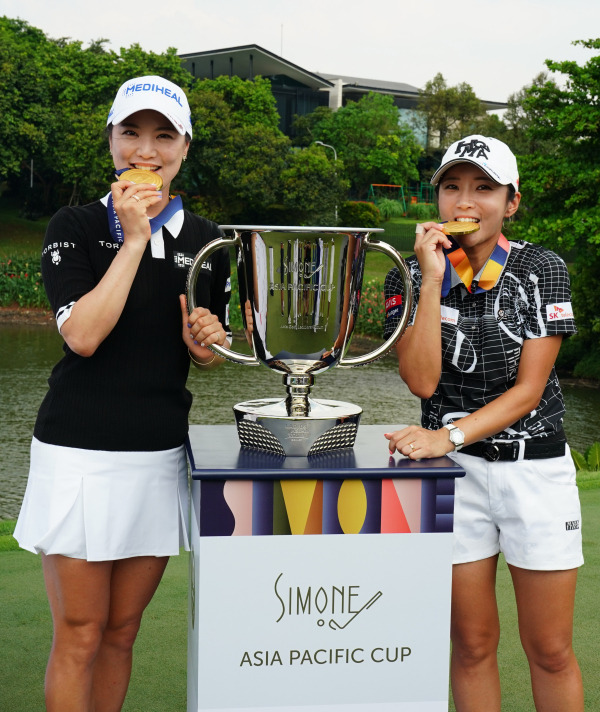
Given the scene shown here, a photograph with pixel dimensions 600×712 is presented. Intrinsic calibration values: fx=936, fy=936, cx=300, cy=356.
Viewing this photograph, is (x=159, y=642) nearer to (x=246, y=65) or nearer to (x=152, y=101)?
(x=152, y=101)

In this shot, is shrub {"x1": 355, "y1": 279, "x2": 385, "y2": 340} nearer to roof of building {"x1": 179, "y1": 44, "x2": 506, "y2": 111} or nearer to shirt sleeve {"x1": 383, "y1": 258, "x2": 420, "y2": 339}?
shirt sleeve {"x1": 383, "y1": 258, "x2": 420, "y2": 339}

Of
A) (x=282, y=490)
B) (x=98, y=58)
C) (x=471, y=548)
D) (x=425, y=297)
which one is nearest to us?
(x=282, y=490)

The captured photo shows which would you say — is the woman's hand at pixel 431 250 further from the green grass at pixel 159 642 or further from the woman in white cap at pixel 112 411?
the green grass at pixel 159 642

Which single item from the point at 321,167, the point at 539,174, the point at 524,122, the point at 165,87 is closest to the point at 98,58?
the point at 321,167

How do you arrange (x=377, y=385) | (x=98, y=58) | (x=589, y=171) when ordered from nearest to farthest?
(x=377, y=385), (x=589, y=171), (x=98, y=58)

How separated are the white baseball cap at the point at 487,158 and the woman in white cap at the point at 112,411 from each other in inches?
24.2

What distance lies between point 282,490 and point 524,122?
3900cm

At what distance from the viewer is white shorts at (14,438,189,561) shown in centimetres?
204

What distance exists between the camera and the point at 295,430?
1960 millimetres

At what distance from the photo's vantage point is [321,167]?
38688 mm

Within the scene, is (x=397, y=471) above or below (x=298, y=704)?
above

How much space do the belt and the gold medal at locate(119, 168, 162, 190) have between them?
0.94 m

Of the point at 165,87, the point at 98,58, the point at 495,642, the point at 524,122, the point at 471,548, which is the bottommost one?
the point at 495,642

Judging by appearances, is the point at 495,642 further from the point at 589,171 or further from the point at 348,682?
the point at 589,171
